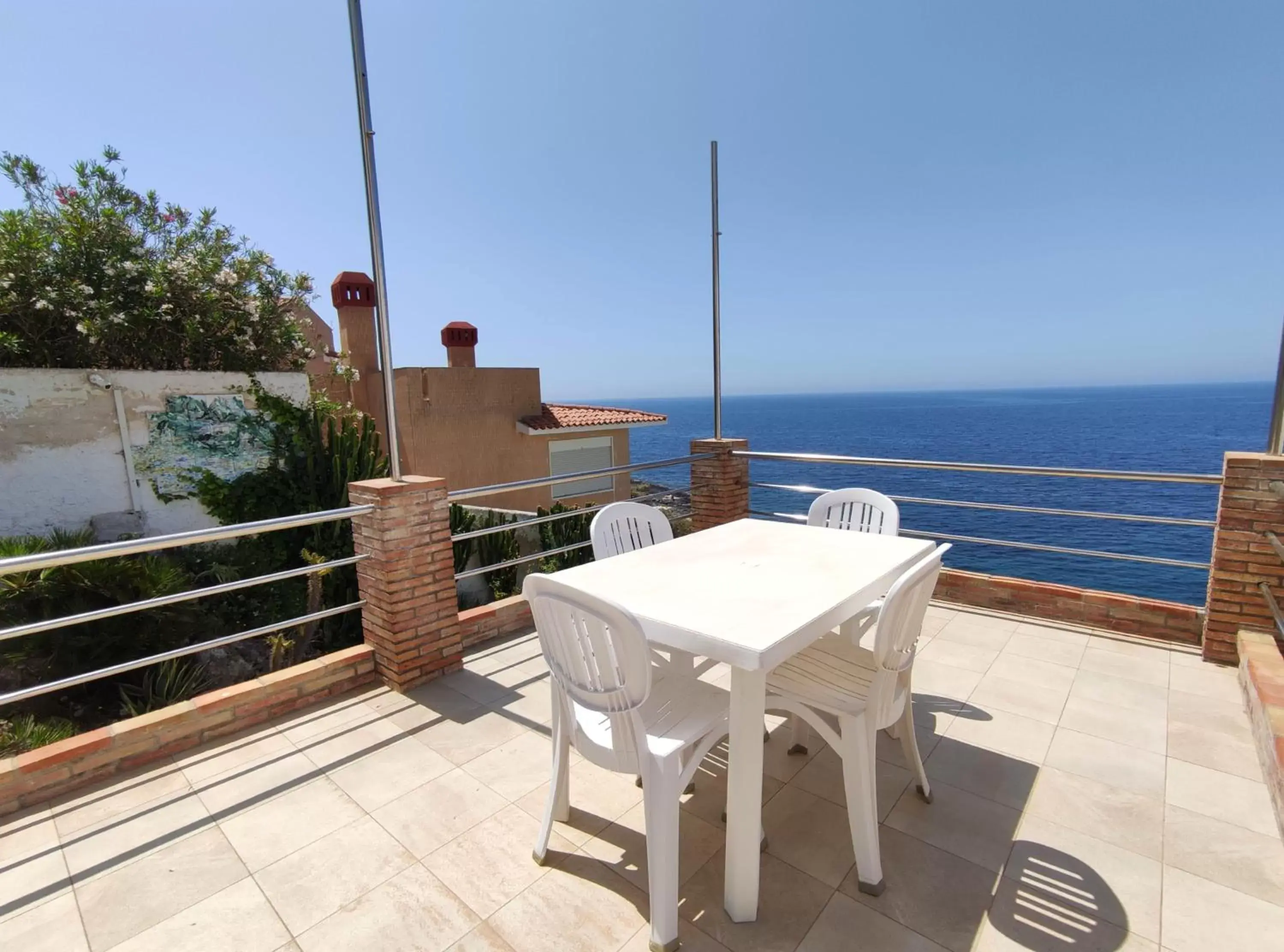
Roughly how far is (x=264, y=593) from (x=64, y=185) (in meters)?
5.29

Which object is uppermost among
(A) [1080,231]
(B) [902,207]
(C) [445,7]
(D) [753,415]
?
(A) [1080,231]

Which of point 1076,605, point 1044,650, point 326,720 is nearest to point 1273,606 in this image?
point 1076,605

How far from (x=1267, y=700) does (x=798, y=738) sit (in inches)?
71.2

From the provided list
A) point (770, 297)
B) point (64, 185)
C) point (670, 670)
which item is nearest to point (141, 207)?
point (64, 185)

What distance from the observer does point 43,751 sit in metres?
2.04

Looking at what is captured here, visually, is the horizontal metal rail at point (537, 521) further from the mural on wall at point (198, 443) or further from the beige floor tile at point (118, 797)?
the mural on wall at point (198, 443)

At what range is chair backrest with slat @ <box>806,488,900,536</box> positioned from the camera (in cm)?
296

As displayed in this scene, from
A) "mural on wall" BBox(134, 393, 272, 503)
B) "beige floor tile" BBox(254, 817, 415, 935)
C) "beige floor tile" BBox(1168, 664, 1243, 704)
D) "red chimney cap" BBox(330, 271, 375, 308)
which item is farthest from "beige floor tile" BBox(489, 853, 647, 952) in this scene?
"red chimney cap" BBox(330, 271, 375, 308)

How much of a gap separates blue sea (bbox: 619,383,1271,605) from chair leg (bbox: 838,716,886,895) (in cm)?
334

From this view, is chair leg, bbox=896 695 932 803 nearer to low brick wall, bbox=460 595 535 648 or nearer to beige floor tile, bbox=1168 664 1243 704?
beige floor tile, bbox=1168 664 1243 704

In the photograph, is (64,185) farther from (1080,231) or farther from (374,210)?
(1080,231)

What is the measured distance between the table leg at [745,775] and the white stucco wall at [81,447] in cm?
761

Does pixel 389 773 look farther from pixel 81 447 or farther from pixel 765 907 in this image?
pixel 81 447

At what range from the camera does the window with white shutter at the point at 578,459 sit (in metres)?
13.1
